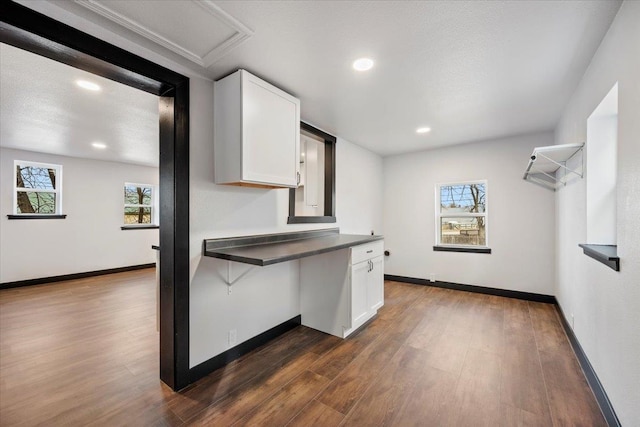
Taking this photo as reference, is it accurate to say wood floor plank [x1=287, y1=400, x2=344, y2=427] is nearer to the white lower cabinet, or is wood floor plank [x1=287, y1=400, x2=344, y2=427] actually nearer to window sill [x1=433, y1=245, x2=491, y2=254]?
the white lower cabinet

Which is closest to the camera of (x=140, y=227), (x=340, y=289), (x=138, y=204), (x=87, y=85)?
(x=87, y=85)

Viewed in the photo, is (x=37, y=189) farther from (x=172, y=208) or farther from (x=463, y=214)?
(x=463, y=214)

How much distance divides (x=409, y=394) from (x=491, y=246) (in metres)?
3.05

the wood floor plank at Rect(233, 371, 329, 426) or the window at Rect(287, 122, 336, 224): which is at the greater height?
the window at Rect(287, 122, 336, 224)

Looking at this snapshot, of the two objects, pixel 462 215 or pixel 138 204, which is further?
pixel 138 204

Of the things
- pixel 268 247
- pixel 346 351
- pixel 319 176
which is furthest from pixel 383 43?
pixel 346 351

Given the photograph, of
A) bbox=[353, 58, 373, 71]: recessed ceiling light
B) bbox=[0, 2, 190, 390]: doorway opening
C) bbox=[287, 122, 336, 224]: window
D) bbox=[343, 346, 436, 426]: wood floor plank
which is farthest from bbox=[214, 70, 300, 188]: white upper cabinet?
bbox=[343, 346, 436, 426]: wood floor plank

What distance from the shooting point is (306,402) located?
1.73 metres

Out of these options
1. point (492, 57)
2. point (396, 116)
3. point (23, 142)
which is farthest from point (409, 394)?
point (23, 142)

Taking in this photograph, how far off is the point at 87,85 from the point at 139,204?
4.59 m

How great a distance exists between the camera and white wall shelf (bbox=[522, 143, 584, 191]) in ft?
7.31

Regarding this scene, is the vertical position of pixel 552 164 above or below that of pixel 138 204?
above

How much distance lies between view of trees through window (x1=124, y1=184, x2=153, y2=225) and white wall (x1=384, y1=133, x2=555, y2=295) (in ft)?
18.3

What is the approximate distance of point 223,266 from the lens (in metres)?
2.17
